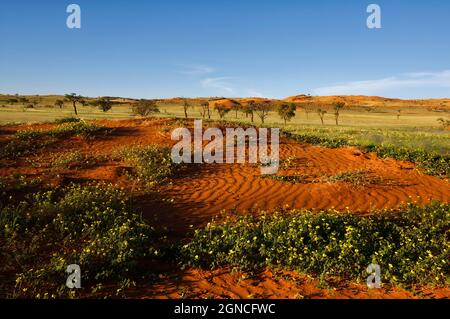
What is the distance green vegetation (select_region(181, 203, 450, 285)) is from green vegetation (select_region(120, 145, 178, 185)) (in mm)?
3753

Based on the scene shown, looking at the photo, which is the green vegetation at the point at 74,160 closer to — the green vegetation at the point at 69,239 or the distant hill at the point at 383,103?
the green vegetation at the point at 69,239

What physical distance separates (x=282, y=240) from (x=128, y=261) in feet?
9.24

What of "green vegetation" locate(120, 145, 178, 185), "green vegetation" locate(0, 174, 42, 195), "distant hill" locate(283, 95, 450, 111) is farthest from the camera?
"distant hill" locate(283, 95, 450, 111)

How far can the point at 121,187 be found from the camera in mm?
10227

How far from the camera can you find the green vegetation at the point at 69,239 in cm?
605

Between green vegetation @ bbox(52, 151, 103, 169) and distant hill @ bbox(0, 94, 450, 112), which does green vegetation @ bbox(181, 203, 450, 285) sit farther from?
distant hill @ bbox(0, 94, 450, 112)

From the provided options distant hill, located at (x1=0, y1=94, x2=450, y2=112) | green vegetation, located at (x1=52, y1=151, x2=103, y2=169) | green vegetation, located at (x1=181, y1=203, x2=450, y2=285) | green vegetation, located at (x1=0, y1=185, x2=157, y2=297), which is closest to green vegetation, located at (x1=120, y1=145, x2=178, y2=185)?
green vegetation, located at (x1=52, y1=151, x2=103, y2=169)

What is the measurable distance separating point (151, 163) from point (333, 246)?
690 cm

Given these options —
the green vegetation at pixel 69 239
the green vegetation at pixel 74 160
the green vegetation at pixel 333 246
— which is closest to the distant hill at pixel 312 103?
the green vegetation at pixel 74 160

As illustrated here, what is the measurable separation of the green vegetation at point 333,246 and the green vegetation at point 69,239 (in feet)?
3.90

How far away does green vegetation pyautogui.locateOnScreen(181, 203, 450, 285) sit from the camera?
A: 647 cm

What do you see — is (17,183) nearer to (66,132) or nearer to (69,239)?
(69,239)

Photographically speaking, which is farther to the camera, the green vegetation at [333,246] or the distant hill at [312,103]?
the distant hill at [312,103]

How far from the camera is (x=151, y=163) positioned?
476 inches
